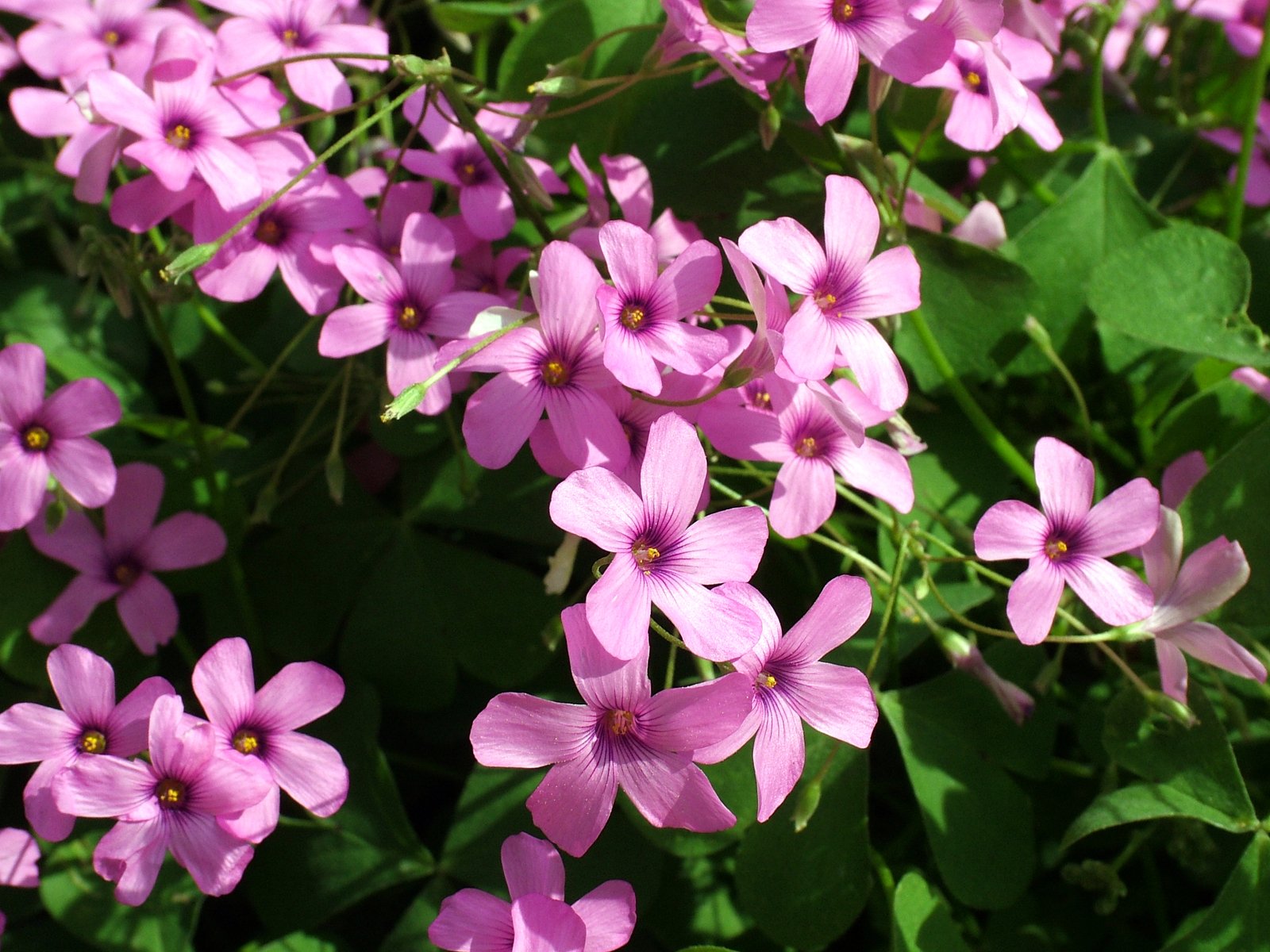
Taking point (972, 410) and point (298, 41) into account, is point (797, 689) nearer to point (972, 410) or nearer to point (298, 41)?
point (972, 410)

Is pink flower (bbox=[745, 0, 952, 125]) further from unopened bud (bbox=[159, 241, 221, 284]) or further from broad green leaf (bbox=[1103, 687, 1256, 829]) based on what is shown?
broad green leaf (bbox=[1103, 687, 1256, 829])

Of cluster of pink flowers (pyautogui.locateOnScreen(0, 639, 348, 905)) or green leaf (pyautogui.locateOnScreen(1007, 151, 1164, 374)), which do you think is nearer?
cluster of pink flowers (pyautogui.locateOnScreen(0, 639, 348, 905))

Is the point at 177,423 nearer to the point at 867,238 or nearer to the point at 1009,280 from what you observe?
the point at 867,238

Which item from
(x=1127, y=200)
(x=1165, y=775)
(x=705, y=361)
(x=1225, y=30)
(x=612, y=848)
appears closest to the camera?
(x=705, y=361)

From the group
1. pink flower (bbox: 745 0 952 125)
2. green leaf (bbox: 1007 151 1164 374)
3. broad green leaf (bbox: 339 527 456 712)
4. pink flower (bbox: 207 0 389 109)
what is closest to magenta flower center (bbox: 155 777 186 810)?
broad green leaf (bbox: 339 527 456 712)

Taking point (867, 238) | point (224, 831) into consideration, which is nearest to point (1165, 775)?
point (867, 238)

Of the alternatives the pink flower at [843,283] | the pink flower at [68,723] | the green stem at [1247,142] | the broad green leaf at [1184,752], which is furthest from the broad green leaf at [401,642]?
the green stem at [1247,142]

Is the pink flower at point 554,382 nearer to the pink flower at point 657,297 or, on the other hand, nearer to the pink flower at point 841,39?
the pink flower at point 657,297
